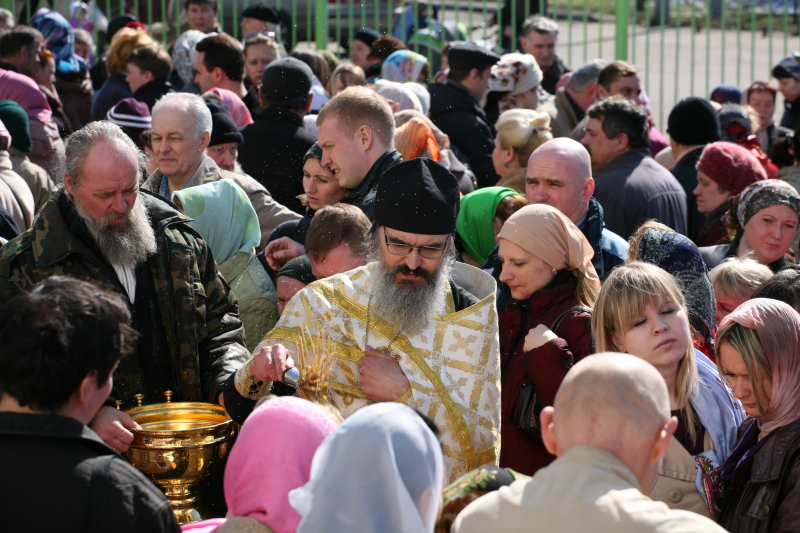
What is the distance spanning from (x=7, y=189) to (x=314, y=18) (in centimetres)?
585

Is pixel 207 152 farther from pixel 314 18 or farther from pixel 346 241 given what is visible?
pixel 314 18

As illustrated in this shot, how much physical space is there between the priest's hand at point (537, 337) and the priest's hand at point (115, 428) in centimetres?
147

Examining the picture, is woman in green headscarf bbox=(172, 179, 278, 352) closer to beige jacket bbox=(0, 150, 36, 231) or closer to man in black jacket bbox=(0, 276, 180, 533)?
beige jacket bbox=(0, 150, 36, 231)

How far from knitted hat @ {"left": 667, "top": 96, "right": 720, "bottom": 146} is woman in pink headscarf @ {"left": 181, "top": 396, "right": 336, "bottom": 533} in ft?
17.2

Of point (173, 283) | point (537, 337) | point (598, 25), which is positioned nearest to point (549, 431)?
point (537, 337)

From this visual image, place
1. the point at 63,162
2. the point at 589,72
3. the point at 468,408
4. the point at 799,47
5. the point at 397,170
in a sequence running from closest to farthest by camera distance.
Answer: the point at 468,408 < the point at 397,170 < the point at 63,162 < the point at 589,72 < the point at 799,47

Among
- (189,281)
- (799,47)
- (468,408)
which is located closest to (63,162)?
(189,281)

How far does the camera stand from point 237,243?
4809 millimetres

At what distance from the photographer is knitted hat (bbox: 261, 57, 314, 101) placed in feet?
21.2

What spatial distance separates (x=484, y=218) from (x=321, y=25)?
6167 millimetres

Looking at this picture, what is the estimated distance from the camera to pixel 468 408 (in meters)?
3.47

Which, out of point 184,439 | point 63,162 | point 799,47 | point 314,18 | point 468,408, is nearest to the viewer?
point 184,439

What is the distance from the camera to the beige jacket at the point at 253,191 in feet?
17.8

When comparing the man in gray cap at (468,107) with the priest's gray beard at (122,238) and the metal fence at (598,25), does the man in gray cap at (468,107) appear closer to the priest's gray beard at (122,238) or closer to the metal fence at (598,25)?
the metal fence at (598,25)
